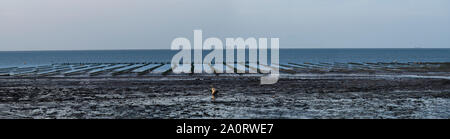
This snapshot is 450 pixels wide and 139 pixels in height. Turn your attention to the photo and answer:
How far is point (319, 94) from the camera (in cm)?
2292

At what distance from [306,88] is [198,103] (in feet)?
32.0

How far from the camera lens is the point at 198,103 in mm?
19672

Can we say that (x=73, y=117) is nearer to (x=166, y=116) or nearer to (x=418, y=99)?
(x=166, y=116)

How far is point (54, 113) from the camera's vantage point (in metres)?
17.1
